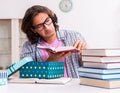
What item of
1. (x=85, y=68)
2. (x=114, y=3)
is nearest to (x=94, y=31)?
(x=114, y=3)

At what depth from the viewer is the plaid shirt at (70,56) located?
72.3 inches

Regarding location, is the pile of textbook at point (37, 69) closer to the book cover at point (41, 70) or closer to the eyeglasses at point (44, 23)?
the book cover at point (41, 70)

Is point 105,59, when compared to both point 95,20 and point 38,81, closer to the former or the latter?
point 38,81

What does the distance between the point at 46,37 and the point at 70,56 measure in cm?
25

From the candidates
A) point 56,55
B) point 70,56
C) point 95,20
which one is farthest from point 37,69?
point 95,20

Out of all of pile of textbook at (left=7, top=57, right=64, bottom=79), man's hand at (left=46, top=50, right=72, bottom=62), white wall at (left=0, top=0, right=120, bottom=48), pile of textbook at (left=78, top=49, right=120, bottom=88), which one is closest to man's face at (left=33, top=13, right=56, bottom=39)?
man's hand at (left=46, top=50, right=72, bottom=62)

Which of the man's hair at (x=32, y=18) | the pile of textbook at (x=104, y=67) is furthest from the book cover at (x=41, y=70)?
the man's hair at (x=32, y=18)

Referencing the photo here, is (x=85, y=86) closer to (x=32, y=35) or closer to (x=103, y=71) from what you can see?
(x=103, y=71)

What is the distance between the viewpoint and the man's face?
1832mm

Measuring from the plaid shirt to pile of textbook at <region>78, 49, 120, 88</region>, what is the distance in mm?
679

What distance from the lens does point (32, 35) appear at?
80.1 inches

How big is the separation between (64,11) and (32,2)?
51 cm

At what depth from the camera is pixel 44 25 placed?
1.84 metres

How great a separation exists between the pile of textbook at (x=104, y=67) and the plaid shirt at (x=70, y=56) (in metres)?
0.68
